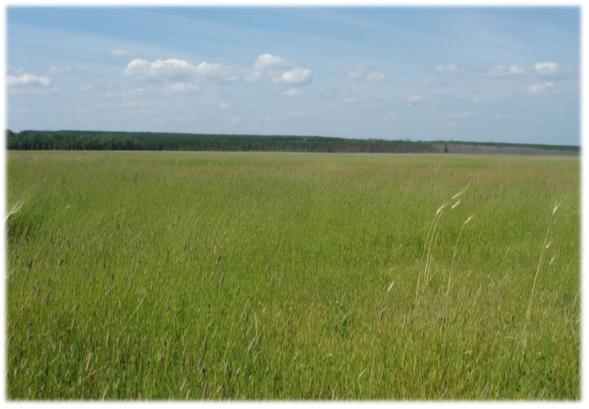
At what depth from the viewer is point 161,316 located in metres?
2.96

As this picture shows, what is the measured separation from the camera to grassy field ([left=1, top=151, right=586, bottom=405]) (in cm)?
234

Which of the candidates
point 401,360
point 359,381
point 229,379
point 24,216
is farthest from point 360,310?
point 24,216

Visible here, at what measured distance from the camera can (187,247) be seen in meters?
4.55

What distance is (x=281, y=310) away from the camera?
311 centimetres

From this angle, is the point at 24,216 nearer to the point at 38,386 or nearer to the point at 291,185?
the point at 38,386

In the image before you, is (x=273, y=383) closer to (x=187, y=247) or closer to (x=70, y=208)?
(x=187, y=247)

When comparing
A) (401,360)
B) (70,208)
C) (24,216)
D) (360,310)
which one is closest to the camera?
(401,360)

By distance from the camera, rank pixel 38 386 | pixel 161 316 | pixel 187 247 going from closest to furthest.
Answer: pixel 38 386, pixel 161 316, pixel 187 247

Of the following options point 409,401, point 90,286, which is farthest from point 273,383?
point 90,286

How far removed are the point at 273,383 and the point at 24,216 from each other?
14.0 feet

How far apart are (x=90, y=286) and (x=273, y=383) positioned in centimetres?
168

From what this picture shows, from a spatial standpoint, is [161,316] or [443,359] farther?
[161,316]

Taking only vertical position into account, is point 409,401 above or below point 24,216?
below

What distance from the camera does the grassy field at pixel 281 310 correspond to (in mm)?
2342
